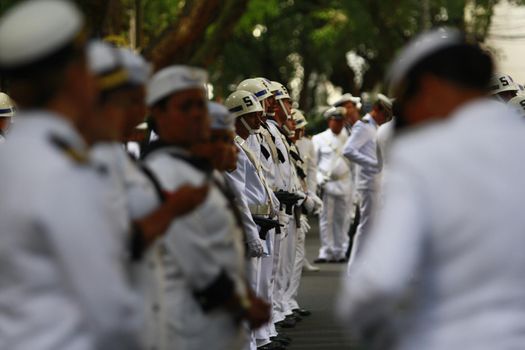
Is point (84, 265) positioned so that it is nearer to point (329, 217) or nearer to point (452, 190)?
point (452, 190)

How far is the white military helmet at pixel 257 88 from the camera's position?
1464 cm

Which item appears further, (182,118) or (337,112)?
(337,112)

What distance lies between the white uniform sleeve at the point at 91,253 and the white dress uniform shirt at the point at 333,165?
18.8 metres

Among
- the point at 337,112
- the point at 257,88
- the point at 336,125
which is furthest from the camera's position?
the point at 336,125

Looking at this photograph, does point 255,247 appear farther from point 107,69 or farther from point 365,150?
point 365,150

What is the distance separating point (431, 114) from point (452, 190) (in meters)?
0.40

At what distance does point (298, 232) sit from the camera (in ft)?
55.7

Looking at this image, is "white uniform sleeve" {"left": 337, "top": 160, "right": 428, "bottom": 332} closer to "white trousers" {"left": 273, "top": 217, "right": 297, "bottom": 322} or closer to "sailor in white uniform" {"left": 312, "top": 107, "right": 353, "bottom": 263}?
"white trousers" {"left": 273, "top": 217, "right": 297, "bottom": 322}

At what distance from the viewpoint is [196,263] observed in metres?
6.38

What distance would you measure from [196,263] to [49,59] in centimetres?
169

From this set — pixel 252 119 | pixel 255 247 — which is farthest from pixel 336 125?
pixel 255 247

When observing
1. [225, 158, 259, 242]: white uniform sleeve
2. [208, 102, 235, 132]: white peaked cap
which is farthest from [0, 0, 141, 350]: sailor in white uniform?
[225, 158, 259, 242]: white uniform sleeve

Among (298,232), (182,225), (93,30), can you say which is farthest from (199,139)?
(93,30)

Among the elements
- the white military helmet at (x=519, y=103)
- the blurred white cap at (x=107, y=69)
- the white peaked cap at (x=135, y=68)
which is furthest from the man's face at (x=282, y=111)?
the blurred white cap at (x=107, y=69)
